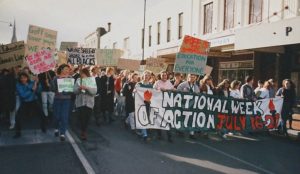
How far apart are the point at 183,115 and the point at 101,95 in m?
3.75

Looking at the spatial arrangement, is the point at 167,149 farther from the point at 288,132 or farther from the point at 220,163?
the point at 288,132

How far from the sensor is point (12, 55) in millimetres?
12695

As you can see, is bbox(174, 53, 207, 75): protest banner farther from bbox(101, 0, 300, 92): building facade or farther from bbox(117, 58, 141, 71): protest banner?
bbox(117, 58, 141, 71): protest banner

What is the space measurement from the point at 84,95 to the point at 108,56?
35.1 ft

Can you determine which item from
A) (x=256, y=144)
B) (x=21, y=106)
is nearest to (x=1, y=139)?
(x=21, y=106)

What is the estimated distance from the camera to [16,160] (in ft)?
22.4

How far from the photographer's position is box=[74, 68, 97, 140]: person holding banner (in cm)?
891

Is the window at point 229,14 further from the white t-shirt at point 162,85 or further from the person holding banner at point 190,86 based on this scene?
the white t-shirt at point 162,85

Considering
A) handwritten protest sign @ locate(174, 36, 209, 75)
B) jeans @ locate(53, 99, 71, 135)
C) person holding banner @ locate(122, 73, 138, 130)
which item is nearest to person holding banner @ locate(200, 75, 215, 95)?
handwritten protest sign @ locate(174, 36, 209, 75)

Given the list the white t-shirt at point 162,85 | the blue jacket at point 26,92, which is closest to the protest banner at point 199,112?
the white t-shirt at point 162,85

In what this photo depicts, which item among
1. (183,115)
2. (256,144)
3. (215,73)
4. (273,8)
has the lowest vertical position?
(256,144)

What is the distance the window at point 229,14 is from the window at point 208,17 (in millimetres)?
1613

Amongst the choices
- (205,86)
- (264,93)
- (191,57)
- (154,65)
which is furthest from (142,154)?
(154,65)

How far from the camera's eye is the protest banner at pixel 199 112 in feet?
30.1
